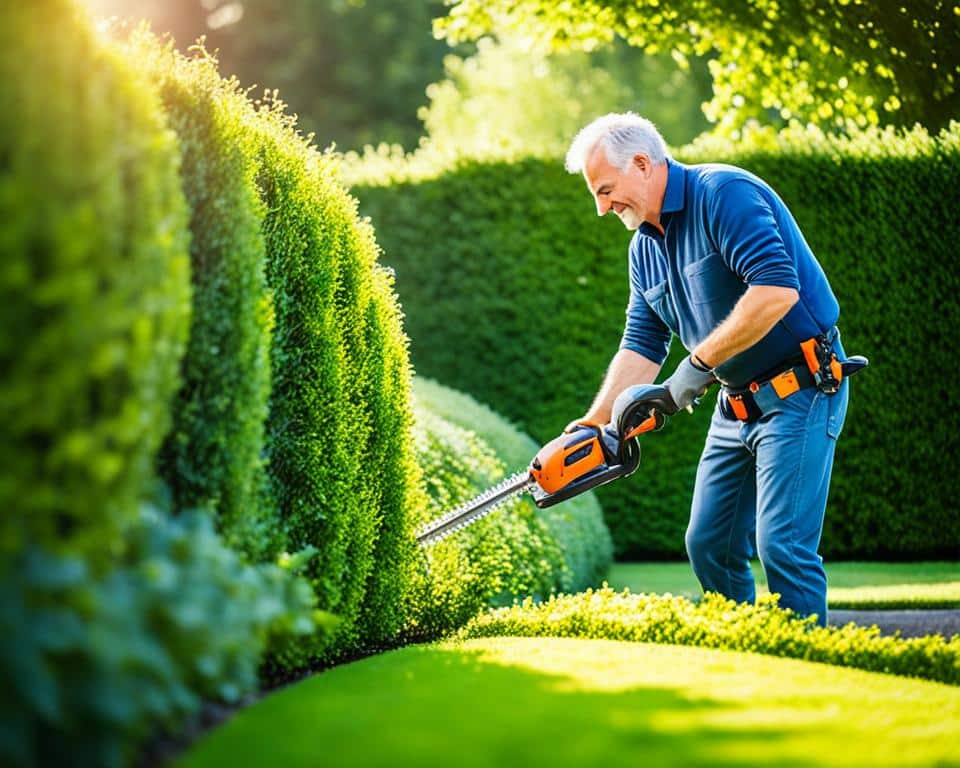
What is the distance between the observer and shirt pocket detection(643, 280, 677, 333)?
16.8ft

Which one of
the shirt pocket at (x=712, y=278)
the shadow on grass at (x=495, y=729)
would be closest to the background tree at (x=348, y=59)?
the shirt pocket at (x=712, y=278)

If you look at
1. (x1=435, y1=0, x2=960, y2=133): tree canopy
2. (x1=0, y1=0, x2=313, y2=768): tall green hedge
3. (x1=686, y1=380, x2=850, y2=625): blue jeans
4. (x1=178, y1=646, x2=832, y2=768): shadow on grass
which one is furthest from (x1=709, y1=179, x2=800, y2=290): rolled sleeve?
(x1=435, y1=0, x2=960, y2=133): tree canopy

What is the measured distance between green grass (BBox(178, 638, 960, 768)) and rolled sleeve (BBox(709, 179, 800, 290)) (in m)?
1.51

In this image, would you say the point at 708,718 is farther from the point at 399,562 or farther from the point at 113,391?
the point at 399,562

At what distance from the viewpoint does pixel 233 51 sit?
30.5 meters

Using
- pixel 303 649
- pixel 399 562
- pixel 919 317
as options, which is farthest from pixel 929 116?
pixel 303 649

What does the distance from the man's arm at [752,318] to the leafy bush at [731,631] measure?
3.24 feet

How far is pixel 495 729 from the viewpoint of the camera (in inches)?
104

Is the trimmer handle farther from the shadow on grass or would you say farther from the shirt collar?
the shadow on grass

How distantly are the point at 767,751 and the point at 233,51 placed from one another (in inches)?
1201

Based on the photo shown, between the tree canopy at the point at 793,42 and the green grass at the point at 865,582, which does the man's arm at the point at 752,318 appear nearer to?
the green grass at the point at 865,582

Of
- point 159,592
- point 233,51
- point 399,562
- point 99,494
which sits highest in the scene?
point 233,51

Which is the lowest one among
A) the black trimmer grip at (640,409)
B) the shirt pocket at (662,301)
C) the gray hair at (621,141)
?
the black trimmer grip at (640,409)

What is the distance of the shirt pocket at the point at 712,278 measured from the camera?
4.76m
